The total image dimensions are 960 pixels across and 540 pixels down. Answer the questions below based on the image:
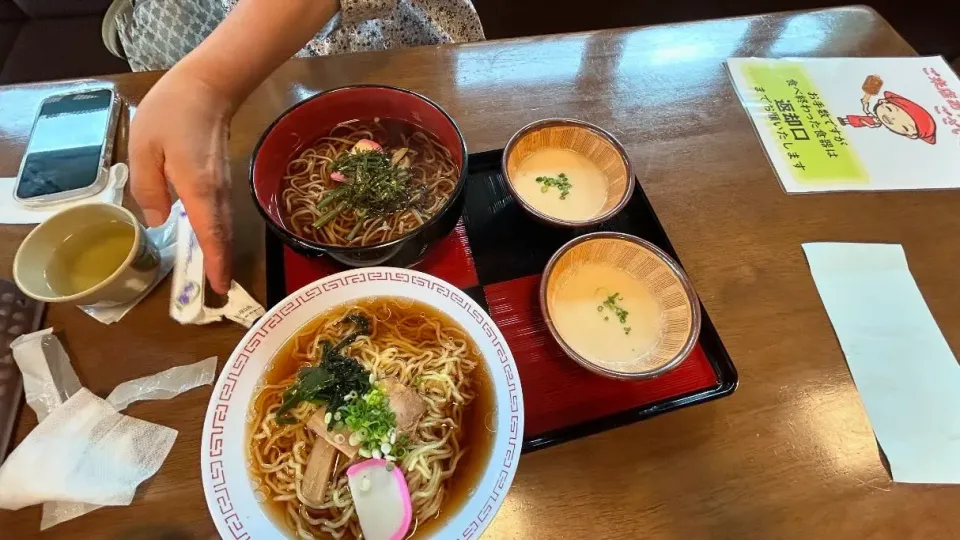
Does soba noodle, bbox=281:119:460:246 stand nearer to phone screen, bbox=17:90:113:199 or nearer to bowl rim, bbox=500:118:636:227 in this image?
bowl rim, bbox=500:118:636:227

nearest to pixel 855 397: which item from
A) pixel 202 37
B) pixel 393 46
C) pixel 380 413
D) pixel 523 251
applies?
pixel 523 251

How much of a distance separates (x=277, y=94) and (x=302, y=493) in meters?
1.03

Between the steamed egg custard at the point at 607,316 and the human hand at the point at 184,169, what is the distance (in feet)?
2.25

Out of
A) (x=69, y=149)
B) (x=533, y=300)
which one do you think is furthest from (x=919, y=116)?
(x=69, y=149)

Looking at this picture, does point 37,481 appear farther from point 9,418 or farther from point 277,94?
point 277,94

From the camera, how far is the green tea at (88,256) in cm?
105

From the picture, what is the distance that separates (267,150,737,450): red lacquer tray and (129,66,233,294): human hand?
0.15 m

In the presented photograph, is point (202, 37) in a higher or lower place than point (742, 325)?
higher

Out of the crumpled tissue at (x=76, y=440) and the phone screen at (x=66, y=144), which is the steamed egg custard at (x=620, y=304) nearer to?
the crumpled tissue at (x=76, y=440)

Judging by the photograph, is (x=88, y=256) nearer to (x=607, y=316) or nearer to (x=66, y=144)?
(x=66, y=144)

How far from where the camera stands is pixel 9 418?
0.97 metres

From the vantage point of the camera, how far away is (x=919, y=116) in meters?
1.54

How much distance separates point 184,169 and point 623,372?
927mm

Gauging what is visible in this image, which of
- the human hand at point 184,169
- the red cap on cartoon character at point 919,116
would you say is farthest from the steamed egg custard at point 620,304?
the red cap on cartoon character at point 919,116
